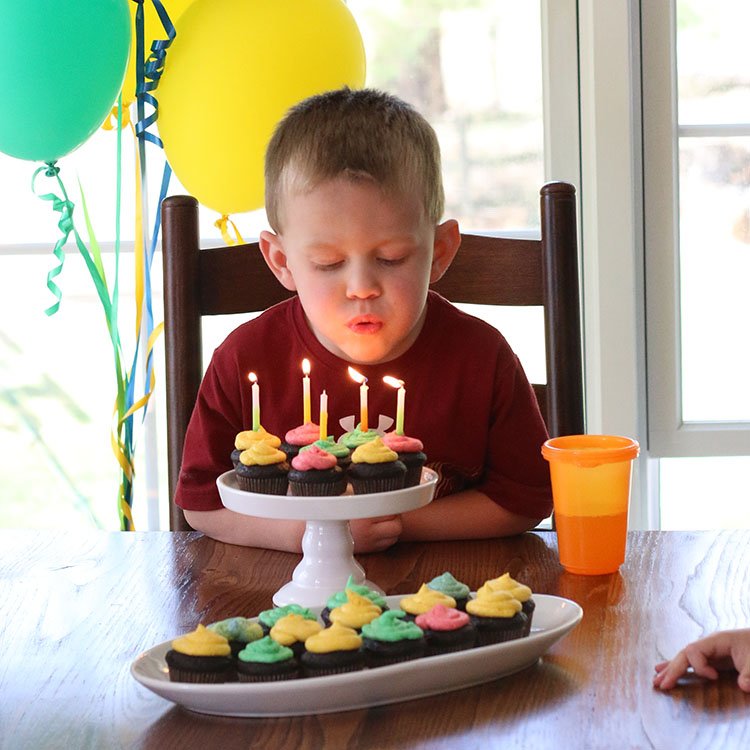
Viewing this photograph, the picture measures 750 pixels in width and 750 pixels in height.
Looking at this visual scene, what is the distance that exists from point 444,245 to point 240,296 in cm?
29

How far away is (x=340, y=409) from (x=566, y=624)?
1.90ft

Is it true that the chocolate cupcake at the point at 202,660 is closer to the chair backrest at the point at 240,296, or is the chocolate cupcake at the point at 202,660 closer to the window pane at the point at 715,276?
the chair backrest at the point at 240,296

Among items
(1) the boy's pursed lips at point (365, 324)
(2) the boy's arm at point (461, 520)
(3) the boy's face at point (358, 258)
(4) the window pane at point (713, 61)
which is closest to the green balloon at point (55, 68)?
(3) the boy's face at point (358, 258)

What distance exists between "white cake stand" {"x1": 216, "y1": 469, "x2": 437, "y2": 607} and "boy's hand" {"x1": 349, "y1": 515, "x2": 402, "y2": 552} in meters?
0.11

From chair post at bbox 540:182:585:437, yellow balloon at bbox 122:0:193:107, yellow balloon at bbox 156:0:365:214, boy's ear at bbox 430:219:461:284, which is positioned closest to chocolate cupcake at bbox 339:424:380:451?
boy's ear at bbox 430:219:461:284

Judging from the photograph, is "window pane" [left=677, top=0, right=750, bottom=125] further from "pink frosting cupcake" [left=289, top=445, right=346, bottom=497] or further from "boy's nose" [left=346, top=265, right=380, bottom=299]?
"pink frosting cupcake" [left=289, top=445, right=346, bottom=497]

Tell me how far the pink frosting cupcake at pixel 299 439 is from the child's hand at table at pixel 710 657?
13.9 inches

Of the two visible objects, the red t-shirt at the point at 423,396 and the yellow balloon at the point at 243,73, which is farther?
the yellow balloon at the point at 243,73

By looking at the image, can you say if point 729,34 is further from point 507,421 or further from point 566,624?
point 566,624

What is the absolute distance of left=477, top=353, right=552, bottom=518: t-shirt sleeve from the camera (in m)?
1.23

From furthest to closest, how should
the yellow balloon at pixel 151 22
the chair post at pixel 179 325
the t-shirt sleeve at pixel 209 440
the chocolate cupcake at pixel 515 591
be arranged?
the yellow balloon at pixel 151 22 → the chair post at pixel 179 325 → the t-shirt sleeve at pixel 209 440 → the chocolate cupcake at pixel 515 591

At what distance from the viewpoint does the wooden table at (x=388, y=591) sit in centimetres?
69

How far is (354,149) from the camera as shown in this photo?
117cm

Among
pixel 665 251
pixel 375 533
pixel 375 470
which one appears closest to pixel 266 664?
pixel 375 470
